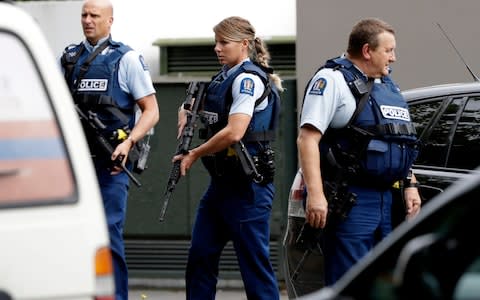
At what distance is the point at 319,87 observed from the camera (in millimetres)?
7121

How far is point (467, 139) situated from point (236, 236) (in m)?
1.35

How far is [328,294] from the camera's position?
4230 millimetres

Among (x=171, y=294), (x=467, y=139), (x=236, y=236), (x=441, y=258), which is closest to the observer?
(x=441, y=258)

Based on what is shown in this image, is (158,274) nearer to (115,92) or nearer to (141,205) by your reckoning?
(141,205)

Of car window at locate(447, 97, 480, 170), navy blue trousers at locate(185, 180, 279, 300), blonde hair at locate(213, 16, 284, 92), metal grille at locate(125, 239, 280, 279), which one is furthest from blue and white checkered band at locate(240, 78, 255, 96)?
metal grille at locate(125, 239, 280, 279)

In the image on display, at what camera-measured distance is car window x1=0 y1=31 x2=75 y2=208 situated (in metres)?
4.95

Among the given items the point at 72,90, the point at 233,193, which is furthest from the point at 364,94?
the point at 72,90

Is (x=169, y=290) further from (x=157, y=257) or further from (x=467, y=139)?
(x=467, y=139)

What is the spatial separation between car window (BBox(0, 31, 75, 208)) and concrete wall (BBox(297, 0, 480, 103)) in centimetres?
574

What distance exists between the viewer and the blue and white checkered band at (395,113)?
23.5 feet

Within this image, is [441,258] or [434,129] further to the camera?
[434,129]

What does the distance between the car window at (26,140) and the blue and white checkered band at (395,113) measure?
2.50m

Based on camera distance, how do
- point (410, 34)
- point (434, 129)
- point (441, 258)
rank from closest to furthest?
point (441, 258)
point (434, 129)
point (410, 34)

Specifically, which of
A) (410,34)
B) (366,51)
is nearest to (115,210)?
(366,51)
